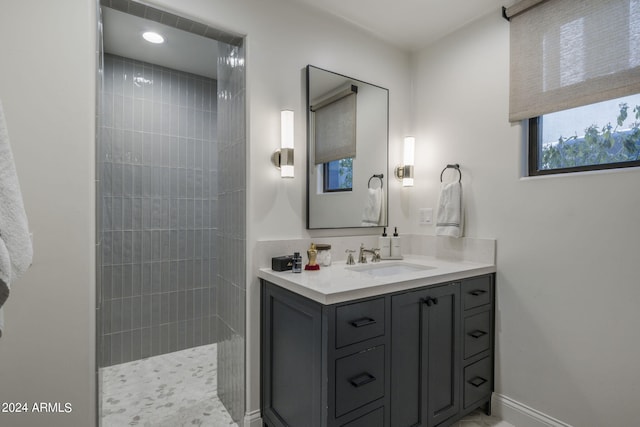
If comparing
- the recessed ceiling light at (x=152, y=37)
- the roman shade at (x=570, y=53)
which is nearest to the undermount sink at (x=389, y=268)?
the roman shade at (x=570, y=53)

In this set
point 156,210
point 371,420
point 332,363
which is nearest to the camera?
Result: point 332,363

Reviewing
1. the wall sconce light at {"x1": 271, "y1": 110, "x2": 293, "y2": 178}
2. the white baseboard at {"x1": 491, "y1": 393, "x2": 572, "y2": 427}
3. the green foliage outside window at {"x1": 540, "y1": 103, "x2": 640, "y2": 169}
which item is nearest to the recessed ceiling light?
the wall sconce light at {"x1": 271, "y1": 110, "x2": 293, "y2": 178}

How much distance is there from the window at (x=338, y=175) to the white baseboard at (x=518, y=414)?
162 centimetres

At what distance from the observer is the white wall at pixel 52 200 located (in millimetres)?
1322

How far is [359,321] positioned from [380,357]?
22 centimetres

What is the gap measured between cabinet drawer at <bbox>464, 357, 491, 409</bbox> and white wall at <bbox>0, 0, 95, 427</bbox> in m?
1.93

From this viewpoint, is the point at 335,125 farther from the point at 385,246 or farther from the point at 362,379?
the point at 362,379

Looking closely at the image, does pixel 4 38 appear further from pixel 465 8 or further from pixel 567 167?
pixel 567 167

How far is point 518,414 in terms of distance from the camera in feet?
6.27

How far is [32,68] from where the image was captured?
134 cm

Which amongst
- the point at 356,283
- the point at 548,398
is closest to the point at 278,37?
the point at 356,283

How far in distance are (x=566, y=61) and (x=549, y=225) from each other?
34.8 inches

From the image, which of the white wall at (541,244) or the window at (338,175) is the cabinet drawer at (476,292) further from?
the window at (338,175)

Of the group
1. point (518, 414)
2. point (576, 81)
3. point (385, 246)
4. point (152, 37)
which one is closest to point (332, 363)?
point (385, 246)
